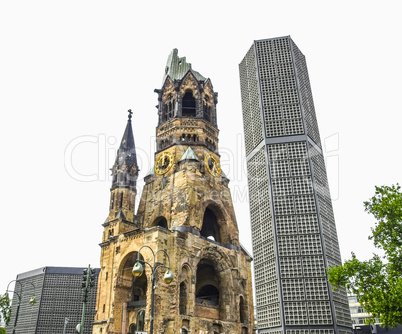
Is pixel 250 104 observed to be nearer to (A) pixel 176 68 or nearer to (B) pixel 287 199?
(B) pixel 287 199

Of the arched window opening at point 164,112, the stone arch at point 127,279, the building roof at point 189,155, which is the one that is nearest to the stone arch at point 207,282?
the stone arch at point 127,279

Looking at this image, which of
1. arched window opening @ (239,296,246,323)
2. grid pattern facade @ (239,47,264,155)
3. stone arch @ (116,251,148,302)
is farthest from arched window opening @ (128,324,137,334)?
grid pattern facade @ (239,47,264,155)

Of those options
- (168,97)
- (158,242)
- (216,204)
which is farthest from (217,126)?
(158,242)

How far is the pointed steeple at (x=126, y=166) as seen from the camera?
154ft

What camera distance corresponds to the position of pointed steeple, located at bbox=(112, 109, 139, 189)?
4700 centimetres

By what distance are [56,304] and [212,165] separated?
5030 centimetres

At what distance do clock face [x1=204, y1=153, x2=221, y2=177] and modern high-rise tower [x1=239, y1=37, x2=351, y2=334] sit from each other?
36.4 feet

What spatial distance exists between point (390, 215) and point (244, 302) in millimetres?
26530

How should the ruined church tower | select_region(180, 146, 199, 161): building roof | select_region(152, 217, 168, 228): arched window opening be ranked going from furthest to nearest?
select_region(152, 217, 168, 228): arched window opening, select_region(180, 146, 199, 161): building roof, the ruined church tower

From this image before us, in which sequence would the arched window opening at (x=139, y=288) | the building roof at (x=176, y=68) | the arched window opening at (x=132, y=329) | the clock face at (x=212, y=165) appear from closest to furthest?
the arched window opening at (x=132, y=329) → the arched window opening at (x=139, y=288) → the clock face at (x=212, y=165) → the building roof at (x=176, y=68)

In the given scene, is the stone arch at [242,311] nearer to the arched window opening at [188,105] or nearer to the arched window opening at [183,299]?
the arched window opening at [183,299]

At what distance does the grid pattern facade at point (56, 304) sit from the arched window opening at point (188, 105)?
4130 cm

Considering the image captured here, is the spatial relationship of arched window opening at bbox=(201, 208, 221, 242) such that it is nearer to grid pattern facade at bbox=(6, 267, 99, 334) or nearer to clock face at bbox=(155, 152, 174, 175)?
clock face at bbox=(155, 152, 174, 175)

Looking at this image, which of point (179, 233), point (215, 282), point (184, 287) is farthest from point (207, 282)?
point (179, 233)
